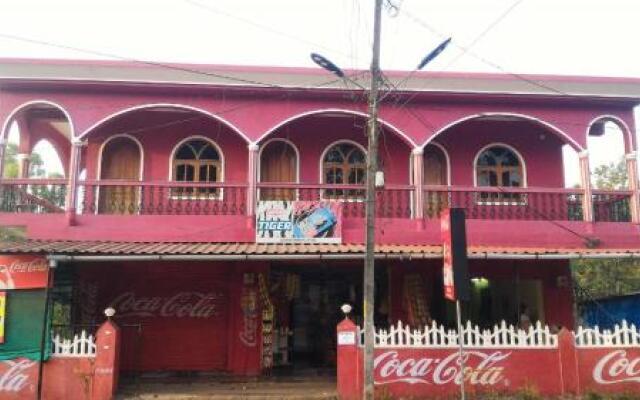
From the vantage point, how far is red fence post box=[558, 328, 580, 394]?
10109 millimetres

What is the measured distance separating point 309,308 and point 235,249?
3.70 m

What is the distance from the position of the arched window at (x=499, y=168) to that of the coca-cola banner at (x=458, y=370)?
4891 millimetres

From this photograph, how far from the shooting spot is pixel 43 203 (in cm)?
1258

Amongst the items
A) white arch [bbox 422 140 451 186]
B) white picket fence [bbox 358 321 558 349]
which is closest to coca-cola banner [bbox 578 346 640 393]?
white picket fence [bbox 358 321 558 349]

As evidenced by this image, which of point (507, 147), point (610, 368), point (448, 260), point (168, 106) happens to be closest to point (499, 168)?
point (507, 147)

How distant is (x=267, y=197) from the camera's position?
12664 millimetres

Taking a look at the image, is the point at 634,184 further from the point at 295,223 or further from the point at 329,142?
the point at 295,223

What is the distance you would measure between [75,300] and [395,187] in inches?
263

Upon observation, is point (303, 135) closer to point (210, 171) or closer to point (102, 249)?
point (210, 171)

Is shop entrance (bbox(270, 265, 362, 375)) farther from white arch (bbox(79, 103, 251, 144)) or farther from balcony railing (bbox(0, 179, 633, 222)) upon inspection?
white arch (bbox(79, 103, 251, 144))

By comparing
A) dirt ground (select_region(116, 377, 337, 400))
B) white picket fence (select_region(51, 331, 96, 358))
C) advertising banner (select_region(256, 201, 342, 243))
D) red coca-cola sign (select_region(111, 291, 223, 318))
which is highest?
advertising banner (select_region(256, 201, 342, 243))

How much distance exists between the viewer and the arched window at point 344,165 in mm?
13742

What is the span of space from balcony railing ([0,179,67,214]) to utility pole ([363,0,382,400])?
6.41 meters

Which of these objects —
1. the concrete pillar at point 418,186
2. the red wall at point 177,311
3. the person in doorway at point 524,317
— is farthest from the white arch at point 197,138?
the person in doorway at point 524,317
